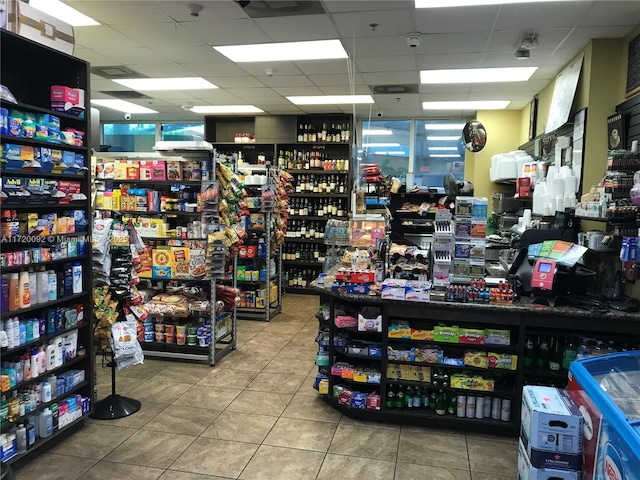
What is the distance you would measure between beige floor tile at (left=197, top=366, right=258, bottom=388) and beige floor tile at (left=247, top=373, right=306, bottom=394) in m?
0.08

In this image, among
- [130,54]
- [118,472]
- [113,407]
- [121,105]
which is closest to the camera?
[118,472]

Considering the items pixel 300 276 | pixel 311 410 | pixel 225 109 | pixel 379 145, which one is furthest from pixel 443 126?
pixel 311 410

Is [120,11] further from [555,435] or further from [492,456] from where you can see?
[492,456]

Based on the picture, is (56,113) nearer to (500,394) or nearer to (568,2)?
(500,394)

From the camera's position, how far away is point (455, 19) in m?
4.53

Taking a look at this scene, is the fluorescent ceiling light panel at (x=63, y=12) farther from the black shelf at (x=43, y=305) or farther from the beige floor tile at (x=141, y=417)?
the beige floor tile at (x=141, y=417)

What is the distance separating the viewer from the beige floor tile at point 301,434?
3.56m

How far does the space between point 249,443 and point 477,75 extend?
18.0ft

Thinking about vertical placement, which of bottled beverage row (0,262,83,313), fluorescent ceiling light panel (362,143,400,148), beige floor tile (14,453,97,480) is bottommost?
beige floor tile (14,453,97,480)

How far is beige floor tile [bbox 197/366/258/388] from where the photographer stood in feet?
15.5

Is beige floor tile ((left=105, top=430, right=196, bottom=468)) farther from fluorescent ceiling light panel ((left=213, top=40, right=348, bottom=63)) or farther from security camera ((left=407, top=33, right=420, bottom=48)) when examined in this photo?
security camera ((left=407, top=33, right=420, bottom=48))

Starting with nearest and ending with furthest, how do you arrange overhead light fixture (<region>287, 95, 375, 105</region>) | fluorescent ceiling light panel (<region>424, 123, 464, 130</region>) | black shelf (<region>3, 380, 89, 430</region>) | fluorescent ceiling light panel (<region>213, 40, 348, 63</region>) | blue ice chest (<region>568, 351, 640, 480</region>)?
blue ice chest (<region>568, 351, 640, 480</region>), black shelf (<region>3, 380, 89, 430</region>), fluorescent ceiling light panel (<region>213, 40, 348, 63</region>), overhead light fixture (<region>287, 95, 375, 105</region>), fluorescent ceiling light panel (<region>424, 123, 464, 130</region>)

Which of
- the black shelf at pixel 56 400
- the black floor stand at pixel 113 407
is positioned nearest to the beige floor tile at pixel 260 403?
the black floor stand at pixel 113 407

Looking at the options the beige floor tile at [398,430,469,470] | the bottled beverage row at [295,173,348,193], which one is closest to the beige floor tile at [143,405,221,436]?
the beige floor tile at [398,430,469,470]
